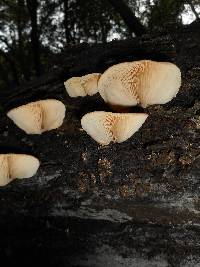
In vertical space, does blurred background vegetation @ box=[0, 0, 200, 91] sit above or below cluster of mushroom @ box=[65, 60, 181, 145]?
above

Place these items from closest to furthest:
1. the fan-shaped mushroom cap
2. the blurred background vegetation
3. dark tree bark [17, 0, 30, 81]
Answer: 1. the fan-shaped mushroom cap
2. the blurred background vegetation
3. dark tree bark [17, 0, 30, 81]

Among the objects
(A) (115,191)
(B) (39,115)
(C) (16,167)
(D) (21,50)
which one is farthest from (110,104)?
(D) (21,50)

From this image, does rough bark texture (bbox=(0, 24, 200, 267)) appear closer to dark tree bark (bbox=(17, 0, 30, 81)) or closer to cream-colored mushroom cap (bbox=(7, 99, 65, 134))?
cream-colored mushroom cap (bbox=(7, 99, 65, 134))

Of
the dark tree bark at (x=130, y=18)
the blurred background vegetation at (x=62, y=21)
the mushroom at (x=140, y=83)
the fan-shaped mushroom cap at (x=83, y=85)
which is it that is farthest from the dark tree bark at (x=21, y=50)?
the mushroom at (x=140, y=83)

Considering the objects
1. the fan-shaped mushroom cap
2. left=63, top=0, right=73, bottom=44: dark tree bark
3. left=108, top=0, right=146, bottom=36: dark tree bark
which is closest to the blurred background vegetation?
left=63, top=0, right=73, bottom=44: dark tree bark

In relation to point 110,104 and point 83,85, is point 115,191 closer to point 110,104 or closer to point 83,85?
point 110,104
